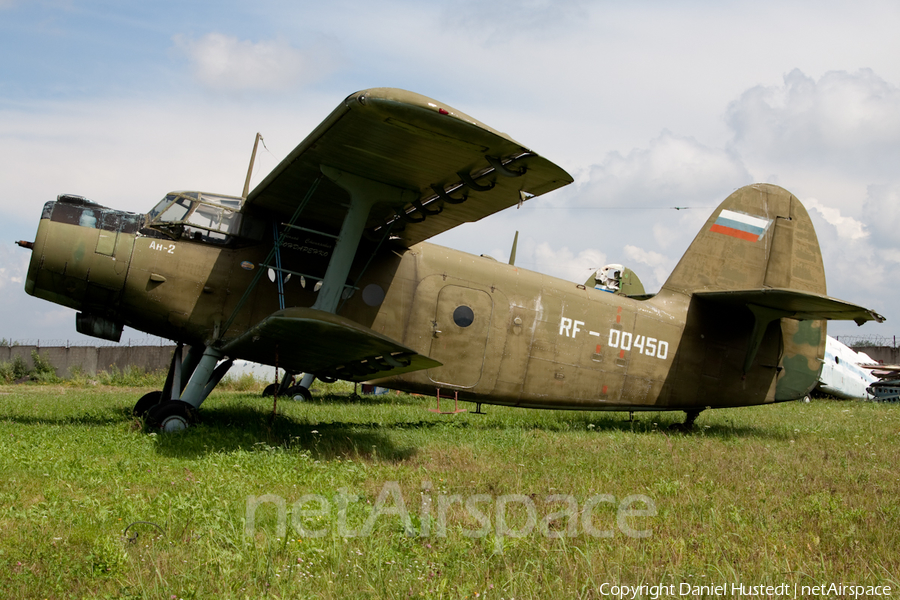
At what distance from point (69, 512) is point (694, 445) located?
704cm

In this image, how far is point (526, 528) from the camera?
4.22 m

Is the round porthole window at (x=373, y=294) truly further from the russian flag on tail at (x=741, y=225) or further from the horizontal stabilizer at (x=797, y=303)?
the russian flag on tail at (x=741, y=225)

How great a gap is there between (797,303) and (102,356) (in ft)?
94.1

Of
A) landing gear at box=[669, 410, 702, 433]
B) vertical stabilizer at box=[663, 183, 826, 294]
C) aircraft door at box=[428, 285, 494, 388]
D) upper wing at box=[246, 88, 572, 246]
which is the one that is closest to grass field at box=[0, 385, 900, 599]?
aircraft door at box=[428, 285, 494, 388]

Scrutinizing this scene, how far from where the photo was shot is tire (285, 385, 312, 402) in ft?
51.9

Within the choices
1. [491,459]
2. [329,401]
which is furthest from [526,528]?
[329,401]

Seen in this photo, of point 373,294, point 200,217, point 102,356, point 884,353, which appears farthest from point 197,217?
point 884,353

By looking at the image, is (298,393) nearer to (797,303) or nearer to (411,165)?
(411,165)

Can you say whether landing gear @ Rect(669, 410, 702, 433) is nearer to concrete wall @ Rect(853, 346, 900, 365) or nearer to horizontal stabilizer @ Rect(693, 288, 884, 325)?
horizontal stabilizer @ Rect(693, 288, 884, 325)

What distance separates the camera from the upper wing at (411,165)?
5.70m

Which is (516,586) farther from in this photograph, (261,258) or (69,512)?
(261,258)

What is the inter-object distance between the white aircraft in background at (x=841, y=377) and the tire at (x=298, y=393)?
52.5 feet

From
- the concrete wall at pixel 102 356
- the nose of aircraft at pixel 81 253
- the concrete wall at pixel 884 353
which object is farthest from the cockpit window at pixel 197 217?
the concrete wall at pixel 884 353

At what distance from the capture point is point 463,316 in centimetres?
921
